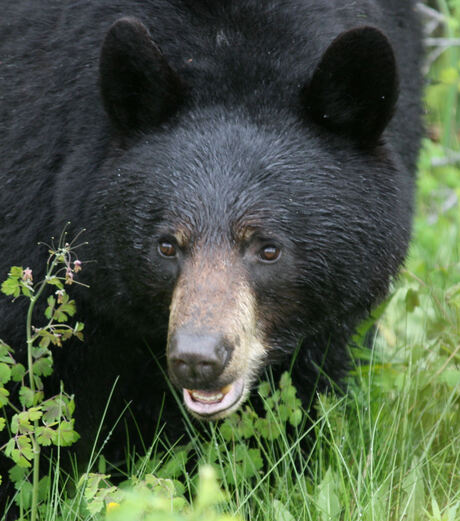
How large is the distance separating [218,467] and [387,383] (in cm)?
93

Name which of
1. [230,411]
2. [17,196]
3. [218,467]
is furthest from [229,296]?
[17,196]

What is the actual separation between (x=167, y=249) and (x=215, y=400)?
0.56m

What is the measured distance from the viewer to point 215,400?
3385mm

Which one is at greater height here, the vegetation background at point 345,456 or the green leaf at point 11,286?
the green leaf at point 11,286

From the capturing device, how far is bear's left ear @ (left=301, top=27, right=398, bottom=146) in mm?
3395

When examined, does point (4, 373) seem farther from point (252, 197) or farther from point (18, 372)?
point (252, 197)

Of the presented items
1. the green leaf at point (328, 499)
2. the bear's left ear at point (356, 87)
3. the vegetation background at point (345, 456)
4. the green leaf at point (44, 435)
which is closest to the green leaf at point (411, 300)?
the vegetation background at point (345, 456)

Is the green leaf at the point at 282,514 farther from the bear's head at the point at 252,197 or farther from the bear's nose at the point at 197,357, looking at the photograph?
the bear's nose at the point at 197,357

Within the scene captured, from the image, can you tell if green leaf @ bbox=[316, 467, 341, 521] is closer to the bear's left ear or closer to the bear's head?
the bear's head

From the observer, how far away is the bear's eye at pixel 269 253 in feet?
11.3

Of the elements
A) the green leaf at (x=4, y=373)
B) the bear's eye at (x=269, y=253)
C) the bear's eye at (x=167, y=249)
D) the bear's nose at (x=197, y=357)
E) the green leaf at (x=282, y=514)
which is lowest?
the green leaf at (x=282, y=514)

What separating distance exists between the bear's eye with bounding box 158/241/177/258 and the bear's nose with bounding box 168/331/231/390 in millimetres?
420

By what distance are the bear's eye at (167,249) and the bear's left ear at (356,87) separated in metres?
0.74

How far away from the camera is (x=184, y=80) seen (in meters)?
3.63
